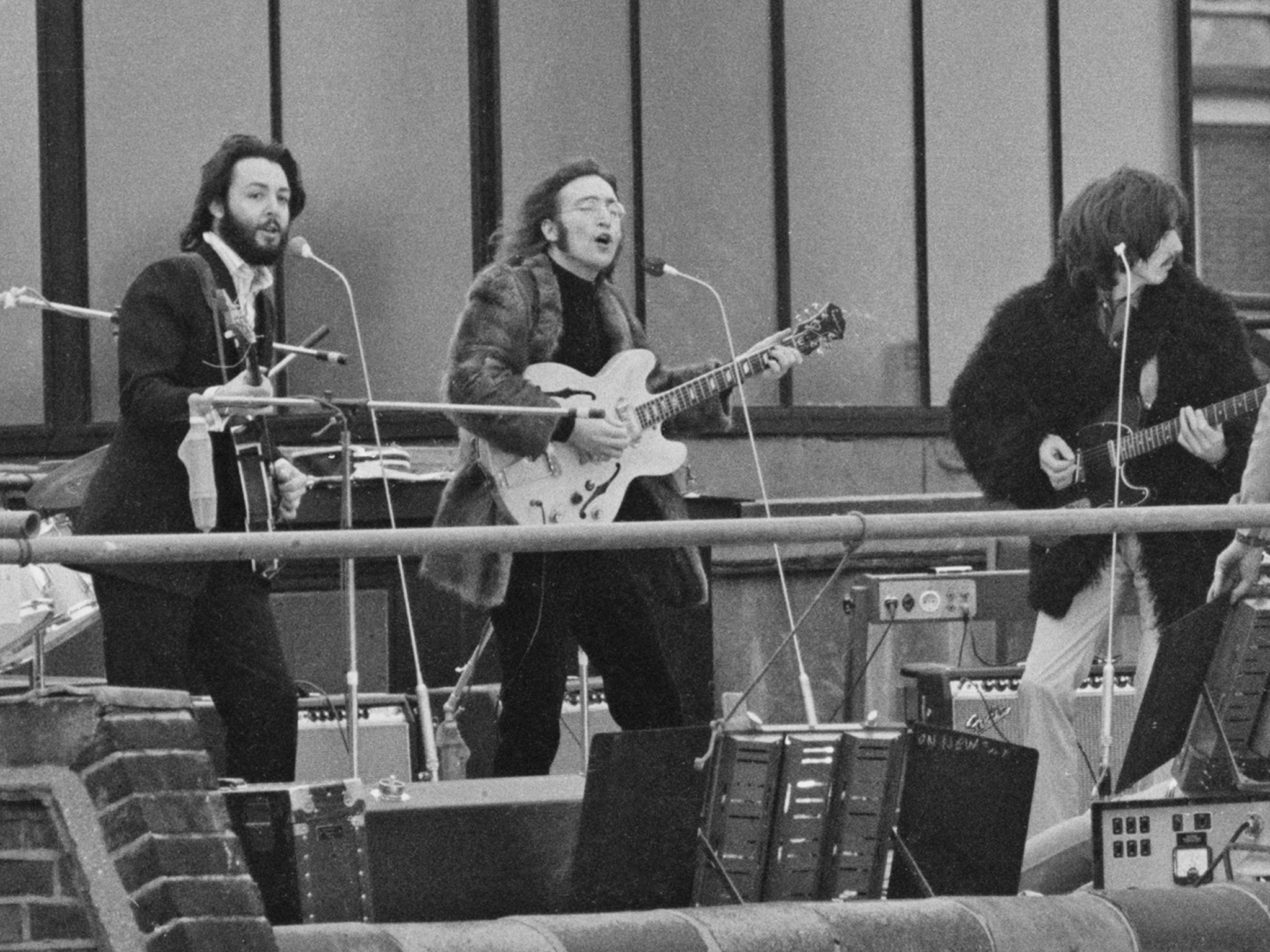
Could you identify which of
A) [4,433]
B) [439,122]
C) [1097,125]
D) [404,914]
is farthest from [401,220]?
[404,914]

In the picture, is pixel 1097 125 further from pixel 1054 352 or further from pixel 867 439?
pixel 1054 352

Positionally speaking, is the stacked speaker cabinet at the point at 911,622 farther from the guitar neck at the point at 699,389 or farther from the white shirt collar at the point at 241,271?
the white shirt collar at the point at 241,271

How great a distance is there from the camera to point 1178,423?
26.6 feet

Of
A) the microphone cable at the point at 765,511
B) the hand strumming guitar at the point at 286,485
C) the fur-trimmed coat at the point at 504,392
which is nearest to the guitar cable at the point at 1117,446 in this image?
the microphone cable at the point at 765,511

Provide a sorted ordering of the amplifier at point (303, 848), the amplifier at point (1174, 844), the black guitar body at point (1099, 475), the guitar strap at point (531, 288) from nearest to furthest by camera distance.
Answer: the amplifier at point (303, 848) < the amplifier at point (1174, 844) < the black guitar body at point (1099, 475) < the guitar strap at point (531, 288)

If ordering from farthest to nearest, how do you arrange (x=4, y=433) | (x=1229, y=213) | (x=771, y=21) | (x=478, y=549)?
1. (x=1229, y=213)
2. (x=771, y=21)
3. (x=4, y=433)
4. (x=478, y=549)

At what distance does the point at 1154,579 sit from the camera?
26.1 ft

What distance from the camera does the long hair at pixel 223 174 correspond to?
25.7 feet

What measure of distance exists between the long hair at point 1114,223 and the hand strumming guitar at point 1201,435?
0.47 meters

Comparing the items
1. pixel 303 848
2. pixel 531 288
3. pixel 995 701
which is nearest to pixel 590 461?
pixel 531 288

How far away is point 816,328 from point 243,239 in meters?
2.13

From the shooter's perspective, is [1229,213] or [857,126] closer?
[857,126]

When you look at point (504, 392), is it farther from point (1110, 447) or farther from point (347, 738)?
point (1110, 447)

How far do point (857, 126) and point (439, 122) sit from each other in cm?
206
